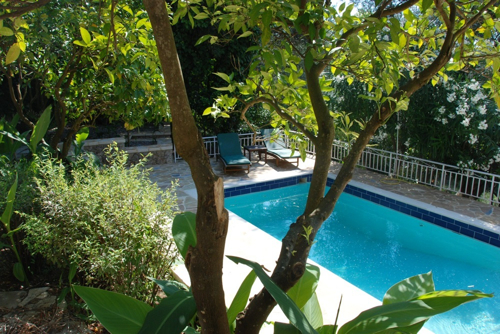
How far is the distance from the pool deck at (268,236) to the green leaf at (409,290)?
625 millimetres

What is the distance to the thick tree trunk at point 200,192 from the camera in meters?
1.61

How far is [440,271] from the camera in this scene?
6312 millimetres

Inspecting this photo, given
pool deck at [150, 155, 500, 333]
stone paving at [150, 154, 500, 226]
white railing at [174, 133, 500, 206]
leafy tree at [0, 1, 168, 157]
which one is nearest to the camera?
leafy tree at [0, 1, 168, 157]

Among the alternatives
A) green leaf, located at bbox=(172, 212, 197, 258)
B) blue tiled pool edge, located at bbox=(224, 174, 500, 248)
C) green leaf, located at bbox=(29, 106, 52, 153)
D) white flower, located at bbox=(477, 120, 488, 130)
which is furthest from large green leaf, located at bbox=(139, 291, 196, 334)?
white flower, located at bbox=(477, 120, 488, 130)

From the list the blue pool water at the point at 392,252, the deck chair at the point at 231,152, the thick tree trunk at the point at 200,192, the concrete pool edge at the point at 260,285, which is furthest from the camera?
the deck chair at the point at 231,152

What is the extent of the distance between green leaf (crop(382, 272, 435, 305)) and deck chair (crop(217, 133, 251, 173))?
7.43 m

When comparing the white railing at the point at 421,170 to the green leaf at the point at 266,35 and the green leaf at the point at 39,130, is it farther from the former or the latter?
the green leaf at the point at 266,35

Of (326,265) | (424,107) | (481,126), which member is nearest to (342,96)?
(424,107)

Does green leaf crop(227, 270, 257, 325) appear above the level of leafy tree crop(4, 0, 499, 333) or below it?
below

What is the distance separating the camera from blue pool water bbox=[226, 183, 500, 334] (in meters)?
5.20

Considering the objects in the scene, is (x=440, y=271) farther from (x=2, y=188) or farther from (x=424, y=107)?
(x=2, y=188)

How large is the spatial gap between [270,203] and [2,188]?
6067 mm

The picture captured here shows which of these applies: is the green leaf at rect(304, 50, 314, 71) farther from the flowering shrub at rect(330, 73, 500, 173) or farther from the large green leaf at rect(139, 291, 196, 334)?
the flowering shrub at rect(330, 73, 500, 173)

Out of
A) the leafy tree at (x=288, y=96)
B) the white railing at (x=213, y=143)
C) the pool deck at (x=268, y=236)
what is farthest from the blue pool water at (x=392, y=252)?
the leafy tree at (x=288, y=96)
